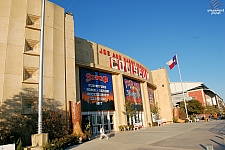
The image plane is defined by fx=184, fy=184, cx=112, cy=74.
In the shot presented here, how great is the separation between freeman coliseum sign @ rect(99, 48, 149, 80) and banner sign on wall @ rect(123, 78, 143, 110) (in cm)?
161

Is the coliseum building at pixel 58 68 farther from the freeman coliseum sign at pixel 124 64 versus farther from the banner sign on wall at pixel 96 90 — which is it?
the freeman coliseum sign at pixel 124 64

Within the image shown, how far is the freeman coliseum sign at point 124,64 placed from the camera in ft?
84.9

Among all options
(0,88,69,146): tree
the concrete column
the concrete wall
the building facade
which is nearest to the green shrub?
(0,88,69,146): tree

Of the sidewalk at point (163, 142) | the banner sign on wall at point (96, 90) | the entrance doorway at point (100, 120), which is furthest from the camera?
the entrance doorway at point (100, 120)

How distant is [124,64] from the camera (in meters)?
28.2

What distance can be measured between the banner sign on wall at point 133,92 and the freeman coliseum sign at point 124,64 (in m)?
1.61

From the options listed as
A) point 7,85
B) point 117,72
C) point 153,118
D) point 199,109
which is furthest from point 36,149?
point 199,109

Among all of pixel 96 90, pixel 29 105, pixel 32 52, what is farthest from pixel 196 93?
pixel 29 105

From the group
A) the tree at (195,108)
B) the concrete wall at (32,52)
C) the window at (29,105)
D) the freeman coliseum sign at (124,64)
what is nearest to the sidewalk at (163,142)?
the window at (29,105)

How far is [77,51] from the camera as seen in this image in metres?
21.2

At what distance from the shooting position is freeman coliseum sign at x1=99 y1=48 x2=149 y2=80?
25875 millimetres

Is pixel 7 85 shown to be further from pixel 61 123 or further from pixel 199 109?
pixel 199 109

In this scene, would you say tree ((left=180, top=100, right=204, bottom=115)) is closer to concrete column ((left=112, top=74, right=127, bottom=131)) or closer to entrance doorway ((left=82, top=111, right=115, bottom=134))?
concrete column ((left=112, top=74, right=127, bottom=131))

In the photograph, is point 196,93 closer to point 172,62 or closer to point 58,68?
point 172,62
